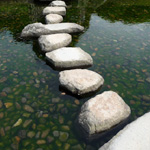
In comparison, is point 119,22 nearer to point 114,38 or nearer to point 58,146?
point 114,38

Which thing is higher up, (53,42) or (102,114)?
(53,42)

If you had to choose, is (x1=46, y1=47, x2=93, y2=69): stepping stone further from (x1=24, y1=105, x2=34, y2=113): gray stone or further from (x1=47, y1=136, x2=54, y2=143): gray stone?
(x1=47, y1=136, x2=54, y2=143): gray stone

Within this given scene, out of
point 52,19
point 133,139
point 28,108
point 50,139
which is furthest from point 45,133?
point 52,19

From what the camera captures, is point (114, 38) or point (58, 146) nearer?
point (58, 146)

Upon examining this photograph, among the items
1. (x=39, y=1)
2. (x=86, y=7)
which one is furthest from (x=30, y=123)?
(x=39, y=1)

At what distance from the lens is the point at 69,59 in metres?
4.75

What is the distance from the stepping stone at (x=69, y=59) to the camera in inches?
186

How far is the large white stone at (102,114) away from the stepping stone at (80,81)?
1.57ft

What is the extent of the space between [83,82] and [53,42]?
2.29 meters

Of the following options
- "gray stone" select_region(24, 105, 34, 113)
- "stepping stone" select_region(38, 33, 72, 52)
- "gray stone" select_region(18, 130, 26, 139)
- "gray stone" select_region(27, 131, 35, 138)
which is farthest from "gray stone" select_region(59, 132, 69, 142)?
"stepping stone" select_region(38, 33, 72, 52)

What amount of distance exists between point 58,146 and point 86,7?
382 inches

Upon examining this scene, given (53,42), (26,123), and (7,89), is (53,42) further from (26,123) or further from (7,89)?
(26,123)

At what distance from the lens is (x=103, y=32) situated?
731cm

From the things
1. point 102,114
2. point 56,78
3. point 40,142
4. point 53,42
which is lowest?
point 40,142
